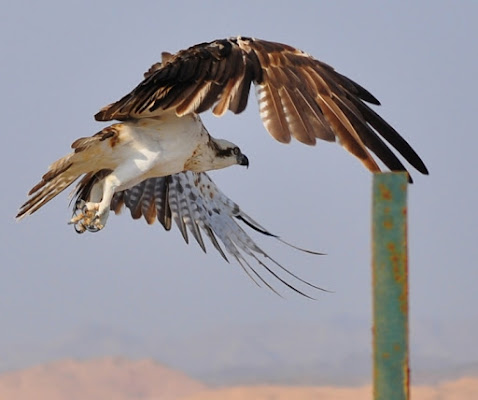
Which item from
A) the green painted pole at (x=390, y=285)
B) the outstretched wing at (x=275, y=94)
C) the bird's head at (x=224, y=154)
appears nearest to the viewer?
the green painted pole at (x=390, y=285)

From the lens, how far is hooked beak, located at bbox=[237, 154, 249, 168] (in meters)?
12.3

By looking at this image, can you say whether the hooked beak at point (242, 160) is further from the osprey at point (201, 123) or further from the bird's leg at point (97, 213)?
the bird's leg at point (97, 213)

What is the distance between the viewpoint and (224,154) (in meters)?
12.1

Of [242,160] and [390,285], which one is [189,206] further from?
[390,285]

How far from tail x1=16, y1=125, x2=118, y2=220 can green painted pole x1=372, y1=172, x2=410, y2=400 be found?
5.76m

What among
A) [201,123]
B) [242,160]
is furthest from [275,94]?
[242,160]

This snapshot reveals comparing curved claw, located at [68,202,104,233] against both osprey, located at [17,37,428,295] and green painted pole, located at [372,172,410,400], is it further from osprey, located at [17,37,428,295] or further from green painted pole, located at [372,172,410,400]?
green painted pole, located at [372,172,410,400]

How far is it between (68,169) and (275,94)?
8.29 ft

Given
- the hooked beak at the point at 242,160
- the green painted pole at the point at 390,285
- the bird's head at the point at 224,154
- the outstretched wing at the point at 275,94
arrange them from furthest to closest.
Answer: the hooked beak at the point at 242,160, the bird's head at the point at 224,154, the outstretched wing at the point at 275,94, the green painted pole at the point at 390,285

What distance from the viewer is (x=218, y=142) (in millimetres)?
12023

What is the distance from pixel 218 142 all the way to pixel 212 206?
202 cm

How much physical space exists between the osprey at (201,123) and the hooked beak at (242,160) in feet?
0.04

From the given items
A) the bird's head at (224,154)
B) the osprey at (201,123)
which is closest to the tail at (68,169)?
the osprey at (201,123)

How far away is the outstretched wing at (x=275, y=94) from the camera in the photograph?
9.29 m
